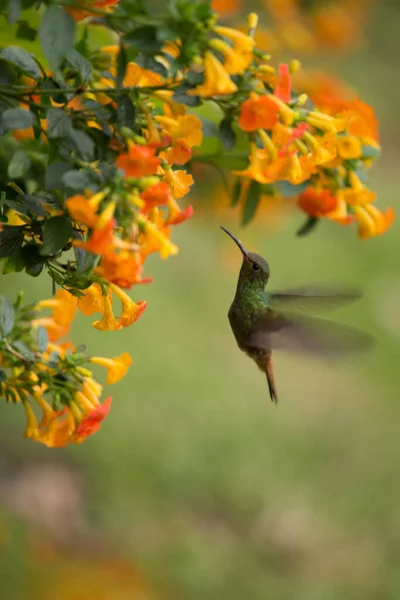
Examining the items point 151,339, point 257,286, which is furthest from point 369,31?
point 257,286

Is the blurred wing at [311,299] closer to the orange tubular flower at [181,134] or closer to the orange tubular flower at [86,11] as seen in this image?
the orange tubular flower at [181,134]

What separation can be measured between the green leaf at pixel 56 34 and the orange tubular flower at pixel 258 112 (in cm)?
25

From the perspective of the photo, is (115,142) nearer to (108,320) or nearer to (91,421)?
(108,320)

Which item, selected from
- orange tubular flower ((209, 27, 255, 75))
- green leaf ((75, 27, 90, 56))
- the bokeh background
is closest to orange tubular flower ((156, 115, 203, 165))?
orange tubular flower ((209, 27, 255, 75))

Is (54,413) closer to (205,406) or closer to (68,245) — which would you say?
(68,245)

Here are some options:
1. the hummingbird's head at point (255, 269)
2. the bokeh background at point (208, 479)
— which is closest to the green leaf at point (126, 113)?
the hummingbird's head at point (255, 269)

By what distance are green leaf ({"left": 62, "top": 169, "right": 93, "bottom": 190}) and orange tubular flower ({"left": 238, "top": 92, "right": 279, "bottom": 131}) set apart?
250 millimetres

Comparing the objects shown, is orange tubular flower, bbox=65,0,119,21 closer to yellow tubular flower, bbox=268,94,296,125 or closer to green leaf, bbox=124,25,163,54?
green leaf, bbox=124,25,163,54

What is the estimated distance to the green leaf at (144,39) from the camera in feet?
3.49

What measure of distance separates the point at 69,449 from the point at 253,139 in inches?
128

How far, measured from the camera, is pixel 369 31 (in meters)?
12.8

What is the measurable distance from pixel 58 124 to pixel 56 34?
12cm

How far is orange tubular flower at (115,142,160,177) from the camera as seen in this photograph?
1.05 meters

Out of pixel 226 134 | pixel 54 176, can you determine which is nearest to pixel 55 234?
pixel 54 176
